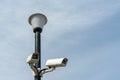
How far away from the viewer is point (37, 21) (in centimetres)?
1059

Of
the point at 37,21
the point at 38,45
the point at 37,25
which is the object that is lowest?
the point at 38,45

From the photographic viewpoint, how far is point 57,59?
995cm

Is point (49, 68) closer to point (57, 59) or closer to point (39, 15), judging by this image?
point (57, 59)

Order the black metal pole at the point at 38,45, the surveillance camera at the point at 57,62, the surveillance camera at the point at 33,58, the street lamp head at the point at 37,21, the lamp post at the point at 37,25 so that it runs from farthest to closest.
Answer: the street lamp head at the point at 37,21 < the lamp post at the point at 37,25 < the surveillance camera at the point at 57,62 < the black metal pole at the point at 38,45 < the surveillance camera at the point at 33,58

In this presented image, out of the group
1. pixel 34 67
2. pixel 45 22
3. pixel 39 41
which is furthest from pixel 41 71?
pixel 45 22

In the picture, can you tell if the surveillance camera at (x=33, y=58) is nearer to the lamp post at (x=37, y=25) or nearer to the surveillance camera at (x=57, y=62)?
the lamp post at (x=37, y=25)

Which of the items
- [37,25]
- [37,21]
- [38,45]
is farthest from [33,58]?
[37,21]

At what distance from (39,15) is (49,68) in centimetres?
156

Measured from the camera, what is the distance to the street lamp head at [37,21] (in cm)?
1042

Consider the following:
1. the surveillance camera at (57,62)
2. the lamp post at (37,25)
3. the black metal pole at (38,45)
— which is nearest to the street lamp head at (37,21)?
the lamp post at (37,25)

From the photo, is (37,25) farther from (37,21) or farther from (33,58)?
(33,58)

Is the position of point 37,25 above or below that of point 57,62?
above

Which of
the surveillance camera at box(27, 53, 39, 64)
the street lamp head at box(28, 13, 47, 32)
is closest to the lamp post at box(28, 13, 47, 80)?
the street lamp head at box(28, 13, 47, 32)

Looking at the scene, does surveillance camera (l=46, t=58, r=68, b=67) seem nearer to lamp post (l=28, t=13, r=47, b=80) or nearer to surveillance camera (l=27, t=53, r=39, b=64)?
lamp post (l=28, t=13, r=47, b=80)
